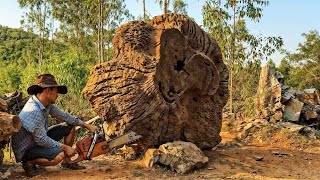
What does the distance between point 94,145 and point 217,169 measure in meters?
1.96

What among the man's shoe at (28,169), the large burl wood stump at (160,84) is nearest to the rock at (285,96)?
the large burl wood stump at (160,84)

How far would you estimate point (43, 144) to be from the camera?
4.79 m

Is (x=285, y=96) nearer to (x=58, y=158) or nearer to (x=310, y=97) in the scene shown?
(x=310, y=97)

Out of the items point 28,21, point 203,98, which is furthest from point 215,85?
point 28,21

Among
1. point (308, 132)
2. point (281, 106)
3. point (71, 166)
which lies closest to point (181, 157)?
point (71, 166)

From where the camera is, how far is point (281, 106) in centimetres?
1145

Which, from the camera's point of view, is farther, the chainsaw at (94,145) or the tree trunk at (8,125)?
the chainsaw at (94,145)

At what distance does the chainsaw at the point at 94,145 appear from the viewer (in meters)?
5.07

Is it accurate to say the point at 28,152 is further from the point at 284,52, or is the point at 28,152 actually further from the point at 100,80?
the point at 284,52

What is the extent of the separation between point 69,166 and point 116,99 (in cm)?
117

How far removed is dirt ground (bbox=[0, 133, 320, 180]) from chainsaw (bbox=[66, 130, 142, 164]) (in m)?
0.24

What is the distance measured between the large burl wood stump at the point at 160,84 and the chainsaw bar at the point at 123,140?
169mm

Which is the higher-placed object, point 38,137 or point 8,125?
point 8,125

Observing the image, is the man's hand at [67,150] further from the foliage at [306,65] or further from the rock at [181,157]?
the foliage at [306,65]
